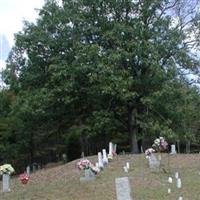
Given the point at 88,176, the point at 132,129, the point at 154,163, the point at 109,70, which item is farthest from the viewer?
the point at 132,129

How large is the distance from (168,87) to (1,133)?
13788 mm

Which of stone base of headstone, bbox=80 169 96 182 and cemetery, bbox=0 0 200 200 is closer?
stone base of headstone, bbox=80 169 96 182

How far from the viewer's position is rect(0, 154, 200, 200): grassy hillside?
488 inches

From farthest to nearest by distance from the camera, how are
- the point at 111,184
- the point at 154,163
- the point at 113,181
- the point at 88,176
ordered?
1. the point at 154,163
2. the point at 88,176
3. the point at 113,181
4. the point at 111,184

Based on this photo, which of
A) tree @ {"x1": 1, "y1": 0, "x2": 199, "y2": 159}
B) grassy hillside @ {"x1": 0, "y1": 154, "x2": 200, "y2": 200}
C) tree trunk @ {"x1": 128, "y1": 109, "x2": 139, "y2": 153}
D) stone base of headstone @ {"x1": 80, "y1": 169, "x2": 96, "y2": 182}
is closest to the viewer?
grassy hillside @ {"x1": 0, "y1": 154, "x2": 200, "y2": 200}

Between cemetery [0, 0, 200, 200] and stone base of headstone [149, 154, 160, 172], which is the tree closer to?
cemetery [0, 0, 200, 200]

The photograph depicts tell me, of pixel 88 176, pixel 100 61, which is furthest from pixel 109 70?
pixel 88 176

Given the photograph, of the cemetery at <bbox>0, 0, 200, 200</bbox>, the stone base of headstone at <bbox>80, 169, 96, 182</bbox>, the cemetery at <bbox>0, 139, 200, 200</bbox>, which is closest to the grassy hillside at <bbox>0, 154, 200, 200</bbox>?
the cemetery at <bbox>0, 139, 200, 200</bbox>

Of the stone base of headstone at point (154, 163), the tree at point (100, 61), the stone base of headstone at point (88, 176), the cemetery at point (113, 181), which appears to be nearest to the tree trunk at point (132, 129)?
the tree at point (100, 61)

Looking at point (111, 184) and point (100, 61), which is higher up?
point (100, 61)

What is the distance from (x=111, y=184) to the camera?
13898 mm

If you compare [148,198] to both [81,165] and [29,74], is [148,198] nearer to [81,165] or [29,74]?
[81,165]

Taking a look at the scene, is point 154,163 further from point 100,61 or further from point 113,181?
point 100,61

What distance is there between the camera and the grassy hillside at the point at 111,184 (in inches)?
488
